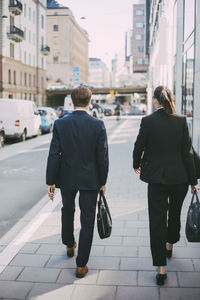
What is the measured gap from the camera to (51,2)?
318 ft

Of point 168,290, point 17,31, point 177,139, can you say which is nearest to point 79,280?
point 168,290

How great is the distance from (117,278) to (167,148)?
1272 mm

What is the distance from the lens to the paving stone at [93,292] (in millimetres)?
3664

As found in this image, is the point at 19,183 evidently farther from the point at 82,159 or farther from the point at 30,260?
the point at 82,159

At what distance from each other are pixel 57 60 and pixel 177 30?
84524 mm

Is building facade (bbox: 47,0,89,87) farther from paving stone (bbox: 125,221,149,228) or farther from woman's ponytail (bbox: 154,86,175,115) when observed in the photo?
woman's ponytail (bbox: 154,86,175,115)

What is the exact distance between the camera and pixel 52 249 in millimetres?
4914

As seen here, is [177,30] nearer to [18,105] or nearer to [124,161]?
[124,161]

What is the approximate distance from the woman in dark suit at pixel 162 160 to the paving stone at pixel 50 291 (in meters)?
0.81

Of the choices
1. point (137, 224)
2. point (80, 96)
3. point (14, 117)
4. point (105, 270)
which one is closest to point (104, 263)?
point (105, 270)

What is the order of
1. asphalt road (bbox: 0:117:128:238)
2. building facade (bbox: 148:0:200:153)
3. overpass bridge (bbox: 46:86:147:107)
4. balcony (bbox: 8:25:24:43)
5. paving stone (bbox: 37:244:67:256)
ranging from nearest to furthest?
paving stone (bbox: 37:244:67:256), asphalt road (bbox: 0:117:128:238), building facade (bbox: 148:0:200:153), balcony (bbox: 8:25:24:43), overpass bridge (bbox: 46:86:147:107)

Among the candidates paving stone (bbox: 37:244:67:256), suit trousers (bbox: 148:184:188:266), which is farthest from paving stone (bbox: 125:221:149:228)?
suit trousers (bbox: 148:184:188:266)

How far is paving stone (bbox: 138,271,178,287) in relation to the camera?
394 cm

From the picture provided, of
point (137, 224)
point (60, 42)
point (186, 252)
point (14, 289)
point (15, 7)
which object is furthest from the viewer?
point (60, 42)
